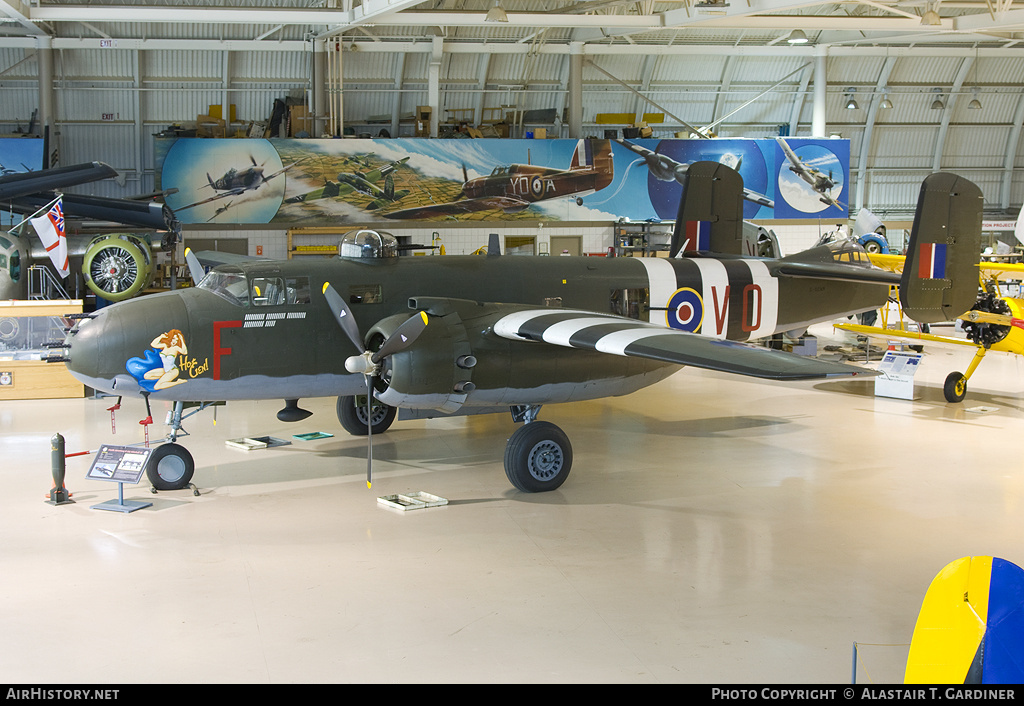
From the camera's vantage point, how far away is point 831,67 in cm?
3108

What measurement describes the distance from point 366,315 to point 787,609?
21.9ft

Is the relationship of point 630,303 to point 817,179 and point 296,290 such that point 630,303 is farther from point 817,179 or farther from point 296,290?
point 817,179

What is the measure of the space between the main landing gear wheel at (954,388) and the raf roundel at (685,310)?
565cm

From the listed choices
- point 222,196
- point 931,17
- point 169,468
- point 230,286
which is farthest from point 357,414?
point 931,17

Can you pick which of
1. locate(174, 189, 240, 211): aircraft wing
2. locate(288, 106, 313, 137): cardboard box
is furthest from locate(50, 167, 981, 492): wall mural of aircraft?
locate(288, 106, 313, 137): cardboard box

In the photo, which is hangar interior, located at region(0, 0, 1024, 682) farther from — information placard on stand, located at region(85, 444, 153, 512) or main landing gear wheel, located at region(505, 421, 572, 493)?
information placard on stand, located at region(85, 444, 153, 512)

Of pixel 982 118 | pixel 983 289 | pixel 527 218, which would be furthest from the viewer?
pixel 982 118

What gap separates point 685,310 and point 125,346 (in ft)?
26.3

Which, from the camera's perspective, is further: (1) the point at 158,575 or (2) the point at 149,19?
(2) the point at 149,19

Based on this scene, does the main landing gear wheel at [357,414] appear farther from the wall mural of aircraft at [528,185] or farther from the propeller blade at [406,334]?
the wall mural of aircraft at [528,185]

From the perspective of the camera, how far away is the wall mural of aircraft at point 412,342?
10.1 metres

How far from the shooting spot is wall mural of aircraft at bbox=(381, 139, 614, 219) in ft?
86.6

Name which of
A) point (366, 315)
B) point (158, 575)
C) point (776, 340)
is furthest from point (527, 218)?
point (158, 575)

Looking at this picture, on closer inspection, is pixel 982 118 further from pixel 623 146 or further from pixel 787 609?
pixel 787 609
